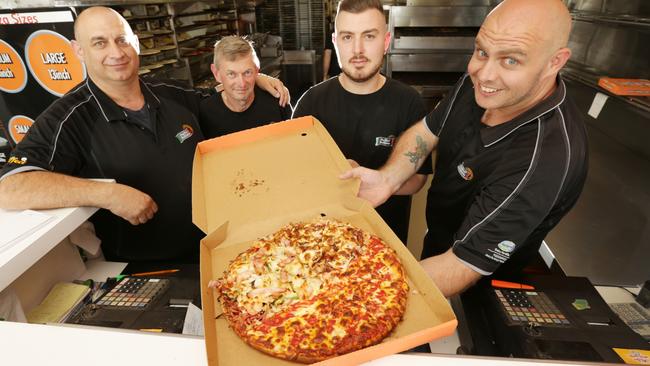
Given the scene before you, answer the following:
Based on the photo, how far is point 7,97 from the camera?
2484mm

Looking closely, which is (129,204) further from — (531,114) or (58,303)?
(531,114)

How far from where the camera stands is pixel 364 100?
1.78 metres

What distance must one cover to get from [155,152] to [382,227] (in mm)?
1316

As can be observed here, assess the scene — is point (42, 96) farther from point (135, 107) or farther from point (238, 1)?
point (238, 1)

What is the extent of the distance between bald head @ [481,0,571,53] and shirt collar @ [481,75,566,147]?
0.16 meters

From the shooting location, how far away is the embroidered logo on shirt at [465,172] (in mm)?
1381

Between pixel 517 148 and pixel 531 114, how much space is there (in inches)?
5.1

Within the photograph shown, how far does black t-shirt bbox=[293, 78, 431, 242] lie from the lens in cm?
177

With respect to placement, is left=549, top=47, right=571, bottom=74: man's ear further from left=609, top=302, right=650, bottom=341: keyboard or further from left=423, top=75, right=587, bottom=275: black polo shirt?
left=609, top=302, right=650, bottom=341: keyboard

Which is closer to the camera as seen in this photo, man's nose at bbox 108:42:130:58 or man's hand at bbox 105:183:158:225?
man's hand at bbox 105:183:158:225

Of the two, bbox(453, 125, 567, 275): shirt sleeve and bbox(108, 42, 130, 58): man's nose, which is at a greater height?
bbox(108, 42, 130, 58): man's nose

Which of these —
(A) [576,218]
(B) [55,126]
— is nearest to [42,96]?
(B) [55,126]

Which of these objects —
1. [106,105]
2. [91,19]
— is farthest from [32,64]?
[106,105]

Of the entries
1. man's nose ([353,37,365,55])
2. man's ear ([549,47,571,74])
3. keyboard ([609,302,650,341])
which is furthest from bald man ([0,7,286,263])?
keyboard ([609,302,650,341])
